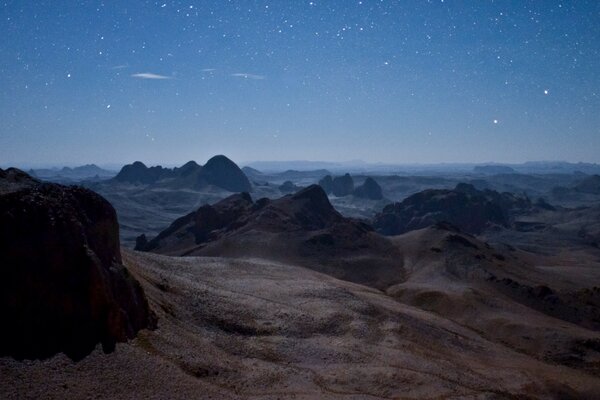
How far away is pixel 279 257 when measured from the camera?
53.0 m

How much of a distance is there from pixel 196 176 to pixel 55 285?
15649cm

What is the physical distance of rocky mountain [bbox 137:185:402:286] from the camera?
52.9 m

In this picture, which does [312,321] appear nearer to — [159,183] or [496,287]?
[496,287]

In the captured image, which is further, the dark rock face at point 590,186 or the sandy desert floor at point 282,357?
the dark rock face at point 590,186

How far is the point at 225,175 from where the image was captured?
561 feet

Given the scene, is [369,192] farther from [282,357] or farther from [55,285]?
[55,285]

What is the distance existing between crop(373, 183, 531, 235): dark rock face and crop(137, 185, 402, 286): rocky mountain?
29449 mm

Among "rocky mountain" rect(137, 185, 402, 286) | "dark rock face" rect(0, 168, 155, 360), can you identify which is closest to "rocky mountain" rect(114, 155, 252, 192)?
"rocky mountain" rect(137, 185, 402, 286)

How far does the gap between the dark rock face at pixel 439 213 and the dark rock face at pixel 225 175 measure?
75.6 metres

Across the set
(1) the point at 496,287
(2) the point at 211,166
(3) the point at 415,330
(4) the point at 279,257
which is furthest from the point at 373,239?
(2) the point at 211,166

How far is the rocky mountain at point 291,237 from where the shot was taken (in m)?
52.9

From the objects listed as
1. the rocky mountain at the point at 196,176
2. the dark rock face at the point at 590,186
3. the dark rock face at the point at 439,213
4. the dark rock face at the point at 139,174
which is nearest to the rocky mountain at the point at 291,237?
the dark rock face at the point at 439,213

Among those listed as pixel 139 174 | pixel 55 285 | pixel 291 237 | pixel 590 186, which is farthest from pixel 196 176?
pixel 55 285

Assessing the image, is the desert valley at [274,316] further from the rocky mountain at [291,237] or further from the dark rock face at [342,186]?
the dark rock face at [342,186]
